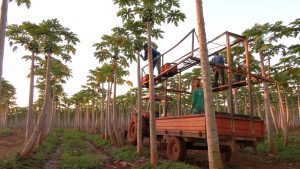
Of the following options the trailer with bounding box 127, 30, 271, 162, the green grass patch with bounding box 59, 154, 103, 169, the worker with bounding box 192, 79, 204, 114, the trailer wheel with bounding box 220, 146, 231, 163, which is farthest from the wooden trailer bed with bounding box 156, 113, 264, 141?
the green grass patch with bounding box 59, 154, 103, 169

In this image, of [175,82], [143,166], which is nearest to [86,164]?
[143,166]

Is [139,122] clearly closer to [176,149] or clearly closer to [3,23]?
[176,149]

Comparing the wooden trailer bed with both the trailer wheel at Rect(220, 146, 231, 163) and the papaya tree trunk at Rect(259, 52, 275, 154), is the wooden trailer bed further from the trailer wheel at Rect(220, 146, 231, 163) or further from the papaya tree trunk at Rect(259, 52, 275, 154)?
the papaya tree trunk at Rect(259, 52, 275, 154)

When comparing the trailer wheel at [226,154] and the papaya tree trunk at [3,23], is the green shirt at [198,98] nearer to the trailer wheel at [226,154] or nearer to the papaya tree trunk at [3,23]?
the trailer wheel at [226,154]

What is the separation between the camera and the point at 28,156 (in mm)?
13680

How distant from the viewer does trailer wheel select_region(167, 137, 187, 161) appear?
11.4m

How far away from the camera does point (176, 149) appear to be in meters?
11.7

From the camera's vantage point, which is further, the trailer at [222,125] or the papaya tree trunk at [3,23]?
the papaya tree trunk at [3,23]

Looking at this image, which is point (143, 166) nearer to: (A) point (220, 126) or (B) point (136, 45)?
(A) point (220, 126)

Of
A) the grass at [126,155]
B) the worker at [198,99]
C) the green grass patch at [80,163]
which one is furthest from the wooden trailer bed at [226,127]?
the green grass patch at [80,163]

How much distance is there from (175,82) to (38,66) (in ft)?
53.6

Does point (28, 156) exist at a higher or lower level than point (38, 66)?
lower

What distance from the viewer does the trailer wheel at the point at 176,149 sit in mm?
11375

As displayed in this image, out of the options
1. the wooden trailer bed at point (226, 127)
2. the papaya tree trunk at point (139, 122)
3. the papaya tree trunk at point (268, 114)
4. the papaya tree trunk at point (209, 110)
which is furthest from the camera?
the papaya tree trunk at point (268, 114)
